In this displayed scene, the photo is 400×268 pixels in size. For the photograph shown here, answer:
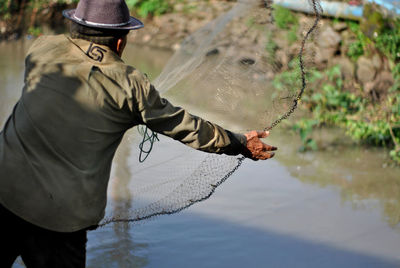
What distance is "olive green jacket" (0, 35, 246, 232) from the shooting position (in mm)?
2467

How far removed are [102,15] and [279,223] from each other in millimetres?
2599

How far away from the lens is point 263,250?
13.8ft

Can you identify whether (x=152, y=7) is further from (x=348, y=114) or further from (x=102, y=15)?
(x=102, y=15)

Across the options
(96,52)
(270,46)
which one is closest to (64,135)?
(96,52)

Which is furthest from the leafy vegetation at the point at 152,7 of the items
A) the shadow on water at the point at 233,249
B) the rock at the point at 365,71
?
the shadow on water at the point at 233,249

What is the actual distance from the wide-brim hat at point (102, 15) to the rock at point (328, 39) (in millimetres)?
5467

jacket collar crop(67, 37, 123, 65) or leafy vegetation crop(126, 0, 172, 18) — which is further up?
jacket collar crop(67, 37, 123, 65)

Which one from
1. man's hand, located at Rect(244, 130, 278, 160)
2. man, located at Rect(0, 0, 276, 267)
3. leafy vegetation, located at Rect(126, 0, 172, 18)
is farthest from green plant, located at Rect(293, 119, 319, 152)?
leafy vegetation, located at Rect(126, 0, 172, 18)

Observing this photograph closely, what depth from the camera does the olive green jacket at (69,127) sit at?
247 cm

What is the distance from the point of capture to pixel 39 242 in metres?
2.56

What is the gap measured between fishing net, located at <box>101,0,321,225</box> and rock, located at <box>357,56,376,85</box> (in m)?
2.48

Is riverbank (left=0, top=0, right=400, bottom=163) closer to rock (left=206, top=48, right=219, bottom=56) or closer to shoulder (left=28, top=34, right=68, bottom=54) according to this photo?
rock (left=206, top=48, right=219, bottom=56)

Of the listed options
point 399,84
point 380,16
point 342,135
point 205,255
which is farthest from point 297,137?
point 205,255

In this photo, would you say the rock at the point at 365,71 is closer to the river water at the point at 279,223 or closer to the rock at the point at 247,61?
the river water at the point at 279,223
